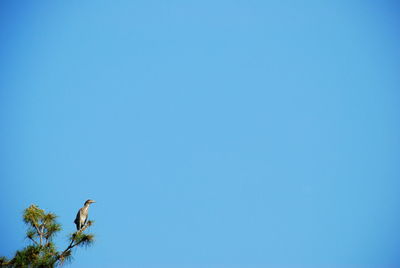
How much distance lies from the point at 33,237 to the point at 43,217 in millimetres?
607

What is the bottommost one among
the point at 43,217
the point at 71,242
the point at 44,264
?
the point at 44,264

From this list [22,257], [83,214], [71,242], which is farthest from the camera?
[83,214]

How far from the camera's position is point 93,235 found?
8977 millimetres

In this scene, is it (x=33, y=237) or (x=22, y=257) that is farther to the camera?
(x=33, y=237)

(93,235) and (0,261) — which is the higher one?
(93,235)

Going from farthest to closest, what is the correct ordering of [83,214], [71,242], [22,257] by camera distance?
[83,214], [71,242], [22,257]

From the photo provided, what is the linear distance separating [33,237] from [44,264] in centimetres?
123

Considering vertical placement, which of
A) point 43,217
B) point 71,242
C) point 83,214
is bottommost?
point 71,242

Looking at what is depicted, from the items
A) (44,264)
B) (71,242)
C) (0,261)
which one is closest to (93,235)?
(71,242)

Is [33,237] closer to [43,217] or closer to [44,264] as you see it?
[43,217]

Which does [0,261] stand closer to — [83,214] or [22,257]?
[22,257]

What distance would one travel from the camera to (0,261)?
847cm

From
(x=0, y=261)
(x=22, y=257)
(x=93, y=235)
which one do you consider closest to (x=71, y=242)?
(x=93, y=235)

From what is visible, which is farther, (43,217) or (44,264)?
(43,217)
